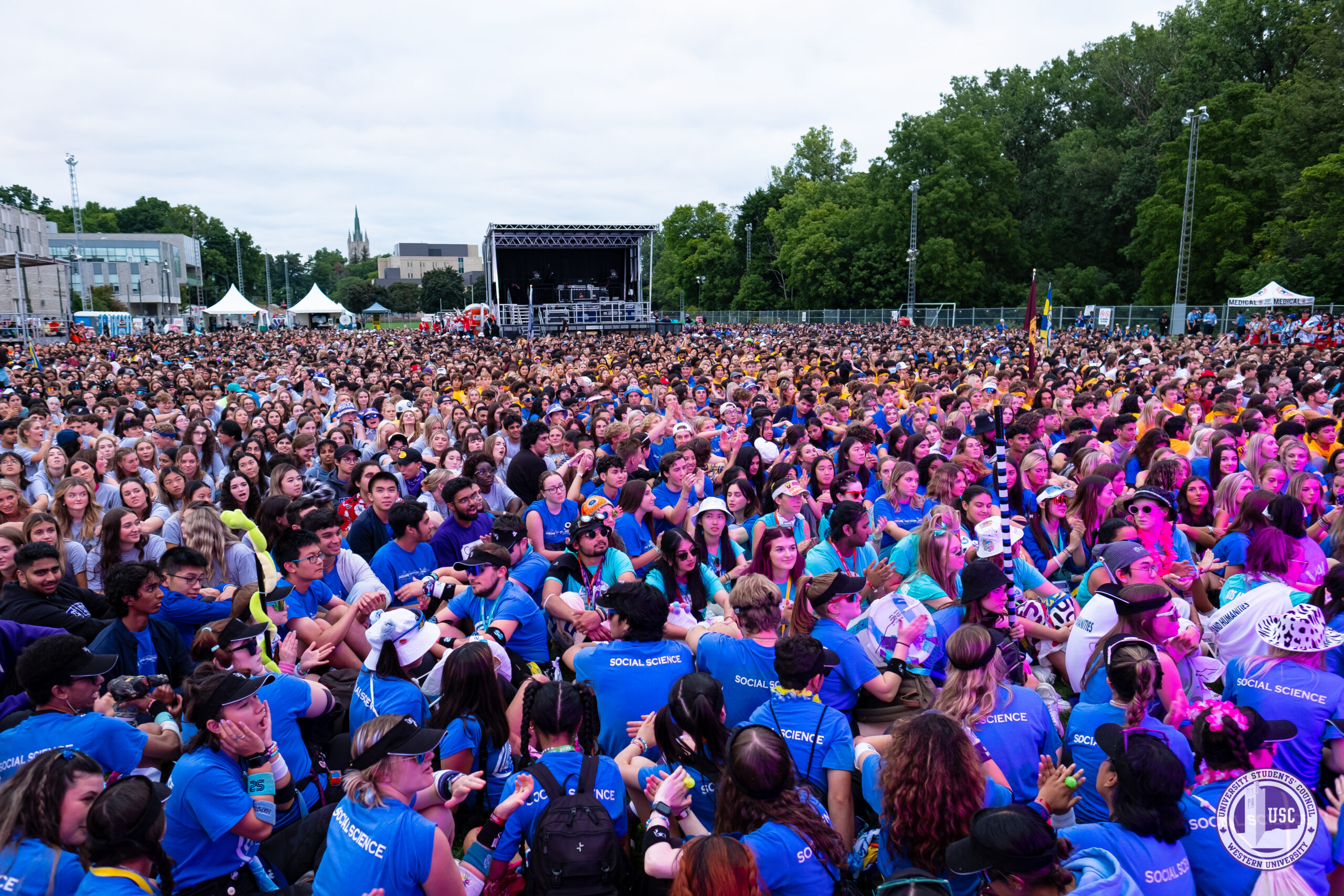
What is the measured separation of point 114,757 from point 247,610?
3.57 feet

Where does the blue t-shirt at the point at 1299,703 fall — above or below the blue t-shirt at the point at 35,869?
above

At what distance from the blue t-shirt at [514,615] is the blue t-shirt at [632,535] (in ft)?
4.52

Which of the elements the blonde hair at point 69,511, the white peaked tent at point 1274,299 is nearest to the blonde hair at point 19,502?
the blonde hair at point 69,511

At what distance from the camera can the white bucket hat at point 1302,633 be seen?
10.4 ft

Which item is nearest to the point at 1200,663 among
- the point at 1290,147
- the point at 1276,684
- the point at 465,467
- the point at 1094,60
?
the point at 1276,684

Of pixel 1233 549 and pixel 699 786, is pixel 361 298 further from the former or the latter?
Result: pixel 699 786

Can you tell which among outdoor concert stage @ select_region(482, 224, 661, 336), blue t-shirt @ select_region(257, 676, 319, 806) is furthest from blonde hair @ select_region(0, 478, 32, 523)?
outdoor concert stage @ select_region(482, 224, 661, 336)

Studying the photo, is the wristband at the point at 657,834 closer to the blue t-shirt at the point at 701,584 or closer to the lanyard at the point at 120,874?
the lanyard at the point at 120,874

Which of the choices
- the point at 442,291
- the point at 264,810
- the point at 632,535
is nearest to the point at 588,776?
the point at 264,810

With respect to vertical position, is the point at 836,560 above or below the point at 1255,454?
below

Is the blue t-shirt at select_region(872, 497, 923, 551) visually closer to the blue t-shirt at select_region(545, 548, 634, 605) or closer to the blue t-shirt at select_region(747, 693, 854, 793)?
the blue t-shirt at select_region(545, 548, 634, 605)

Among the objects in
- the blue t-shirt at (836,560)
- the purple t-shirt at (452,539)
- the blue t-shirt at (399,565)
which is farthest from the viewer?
the purple t-shirt at (452,539)

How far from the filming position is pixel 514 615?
14.3 feet

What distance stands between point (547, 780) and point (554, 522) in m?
3.54
